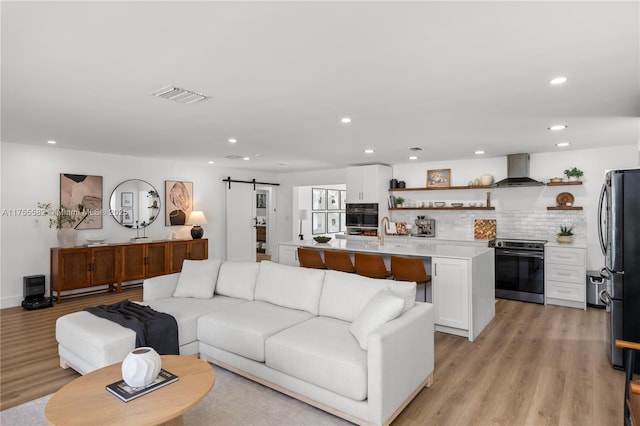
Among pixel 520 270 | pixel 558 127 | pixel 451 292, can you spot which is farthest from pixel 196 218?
pixel 558 127

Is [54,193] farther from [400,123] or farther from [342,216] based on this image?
[342,216]

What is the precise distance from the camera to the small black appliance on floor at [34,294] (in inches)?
201

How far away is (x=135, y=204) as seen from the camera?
6730 millimetres

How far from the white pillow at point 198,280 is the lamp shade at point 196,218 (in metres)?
3.41

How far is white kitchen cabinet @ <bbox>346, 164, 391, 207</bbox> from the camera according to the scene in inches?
288

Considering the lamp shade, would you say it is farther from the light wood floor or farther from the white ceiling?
the light wood floor

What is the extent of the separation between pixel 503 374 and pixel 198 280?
3.10 m

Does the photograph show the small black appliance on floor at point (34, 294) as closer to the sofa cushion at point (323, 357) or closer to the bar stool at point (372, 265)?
the sofa cushion at point (323, 357)

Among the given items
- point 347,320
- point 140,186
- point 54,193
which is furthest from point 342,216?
point 347,320

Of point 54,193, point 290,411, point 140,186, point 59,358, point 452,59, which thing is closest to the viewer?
point 452,59

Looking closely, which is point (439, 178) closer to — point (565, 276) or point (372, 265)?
point (565, 276)

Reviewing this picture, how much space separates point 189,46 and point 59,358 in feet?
10.4

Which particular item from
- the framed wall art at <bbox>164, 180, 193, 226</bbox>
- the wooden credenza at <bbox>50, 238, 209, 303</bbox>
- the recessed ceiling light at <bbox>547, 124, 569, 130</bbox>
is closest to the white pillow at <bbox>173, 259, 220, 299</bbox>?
the wooden credenza at <bbox>50, 238, 209, 303</bbox>

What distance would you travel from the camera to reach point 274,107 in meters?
3.43
